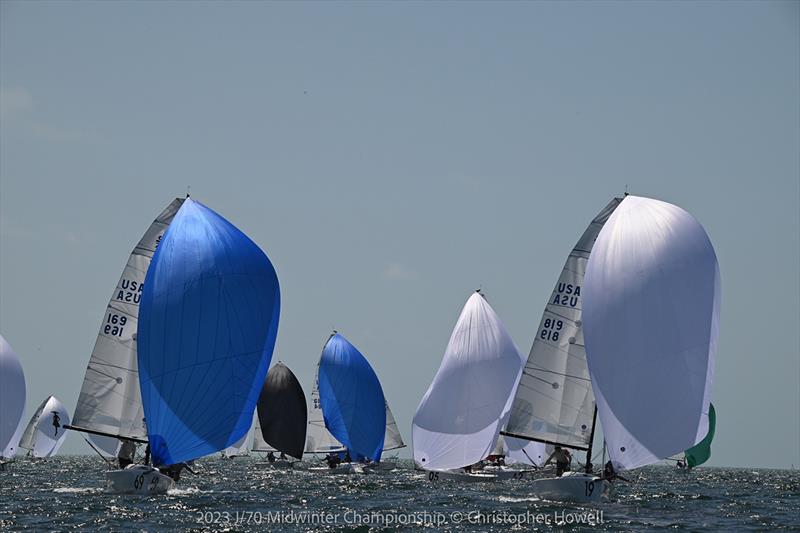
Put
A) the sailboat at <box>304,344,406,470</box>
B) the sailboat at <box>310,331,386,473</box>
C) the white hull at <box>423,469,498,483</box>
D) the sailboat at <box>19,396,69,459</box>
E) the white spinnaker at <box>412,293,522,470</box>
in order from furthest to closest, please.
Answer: the sailboat at <box>19,396,69,459</box>, the sailboat at <box>304,344,406,470</box>, the sailboat at <box>310,331,386,473</box>, the white hull at <box>423,469,498,483</box>, the white spinnaker at <box>412,293,522,470</box>

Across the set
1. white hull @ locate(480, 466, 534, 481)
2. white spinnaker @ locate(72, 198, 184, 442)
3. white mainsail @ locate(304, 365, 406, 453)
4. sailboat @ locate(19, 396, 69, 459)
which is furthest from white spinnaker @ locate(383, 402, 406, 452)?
white spinnaker @ locate(72, 198, 184, 442)

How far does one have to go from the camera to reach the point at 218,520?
3084cm

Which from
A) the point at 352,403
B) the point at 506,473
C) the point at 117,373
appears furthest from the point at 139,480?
the point at 352,403

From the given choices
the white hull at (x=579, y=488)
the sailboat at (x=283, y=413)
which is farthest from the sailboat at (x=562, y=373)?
the sailboat at (x=283, y=413)

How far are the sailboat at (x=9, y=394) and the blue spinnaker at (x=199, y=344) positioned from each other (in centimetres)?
2712

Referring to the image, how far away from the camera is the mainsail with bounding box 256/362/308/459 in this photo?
7131 cm

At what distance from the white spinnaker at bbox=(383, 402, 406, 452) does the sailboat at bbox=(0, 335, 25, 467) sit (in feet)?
70.2

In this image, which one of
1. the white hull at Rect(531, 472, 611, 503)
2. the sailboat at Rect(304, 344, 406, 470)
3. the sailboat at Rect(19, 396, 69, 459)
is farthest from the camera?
the sailboat at Rect(19, 396, 69, 459)

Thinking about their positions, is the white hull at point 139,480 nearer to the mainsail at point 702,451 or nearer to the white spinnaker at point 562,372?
the white spinnaker at point 562,372

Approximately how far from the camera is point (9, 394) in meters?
60.4

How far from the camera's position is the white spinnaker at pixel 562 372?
38.3 metres

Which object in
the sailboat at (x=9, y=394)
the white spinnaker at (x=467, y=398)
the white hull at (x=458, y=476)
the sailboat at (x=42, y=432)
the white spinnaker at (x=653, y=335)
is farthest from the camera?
the sailboat at (x=42, y=432)

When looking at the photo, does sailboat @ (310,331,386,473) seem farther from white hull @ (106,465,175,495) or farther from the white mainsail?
white hull @ (106,465,175,495)

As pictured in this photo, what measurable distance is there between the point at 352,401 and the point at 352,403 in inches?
4.6
